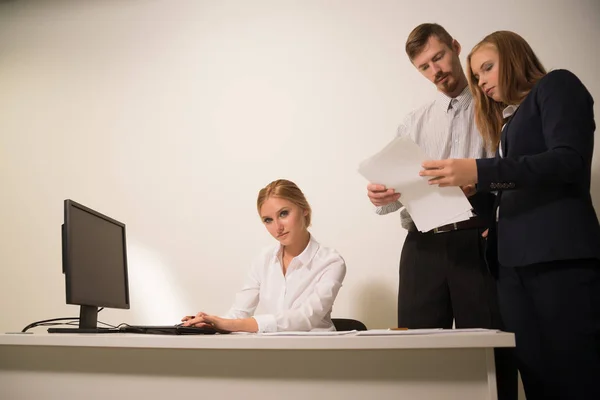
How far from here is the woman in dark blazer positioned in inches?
50.2

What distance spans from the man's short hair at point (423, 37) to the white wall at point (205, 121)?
0.20 metres

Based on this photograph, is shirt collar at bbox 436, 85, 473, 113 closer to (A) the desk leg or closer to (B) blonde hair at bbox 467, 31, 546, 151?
(B) blonde hair at bbox 467, 31, 546, 151

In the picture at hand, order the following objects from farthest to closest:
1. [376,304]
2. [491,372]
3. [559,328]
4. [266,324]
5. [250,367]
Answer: [376,304], [266,324], [559,328], [250,367], [491,372]

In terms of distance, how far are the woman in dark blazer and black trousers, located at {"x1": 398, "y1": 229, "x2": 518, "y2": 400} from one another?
26 centimetres

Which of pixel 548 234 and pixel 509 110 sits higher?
pixel 509 110

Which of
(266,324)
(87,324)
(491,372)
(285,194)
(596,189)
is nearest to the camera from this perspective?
(491,372)

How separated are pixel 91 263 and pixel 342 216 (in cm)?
140

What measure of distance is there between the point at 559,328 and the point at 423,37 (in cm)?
161

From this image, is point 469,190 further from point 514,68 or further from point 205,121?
point 205,121

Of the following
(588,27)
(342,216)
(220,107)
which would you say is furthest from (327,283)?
(588,27)

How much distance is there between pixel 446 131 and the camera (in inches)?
85.7

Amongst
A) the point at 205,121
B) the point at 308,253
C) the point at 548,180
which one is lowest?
the point at 308,253

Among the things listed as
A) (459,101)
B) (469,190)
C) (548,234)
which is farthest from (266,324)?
(459,101)

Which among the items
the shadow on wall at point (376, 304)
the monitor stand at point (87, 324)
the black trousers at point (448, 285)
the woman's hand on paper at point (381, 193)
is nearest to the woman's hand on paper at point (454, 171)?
the woman's hand on paper at point (381, 193)
